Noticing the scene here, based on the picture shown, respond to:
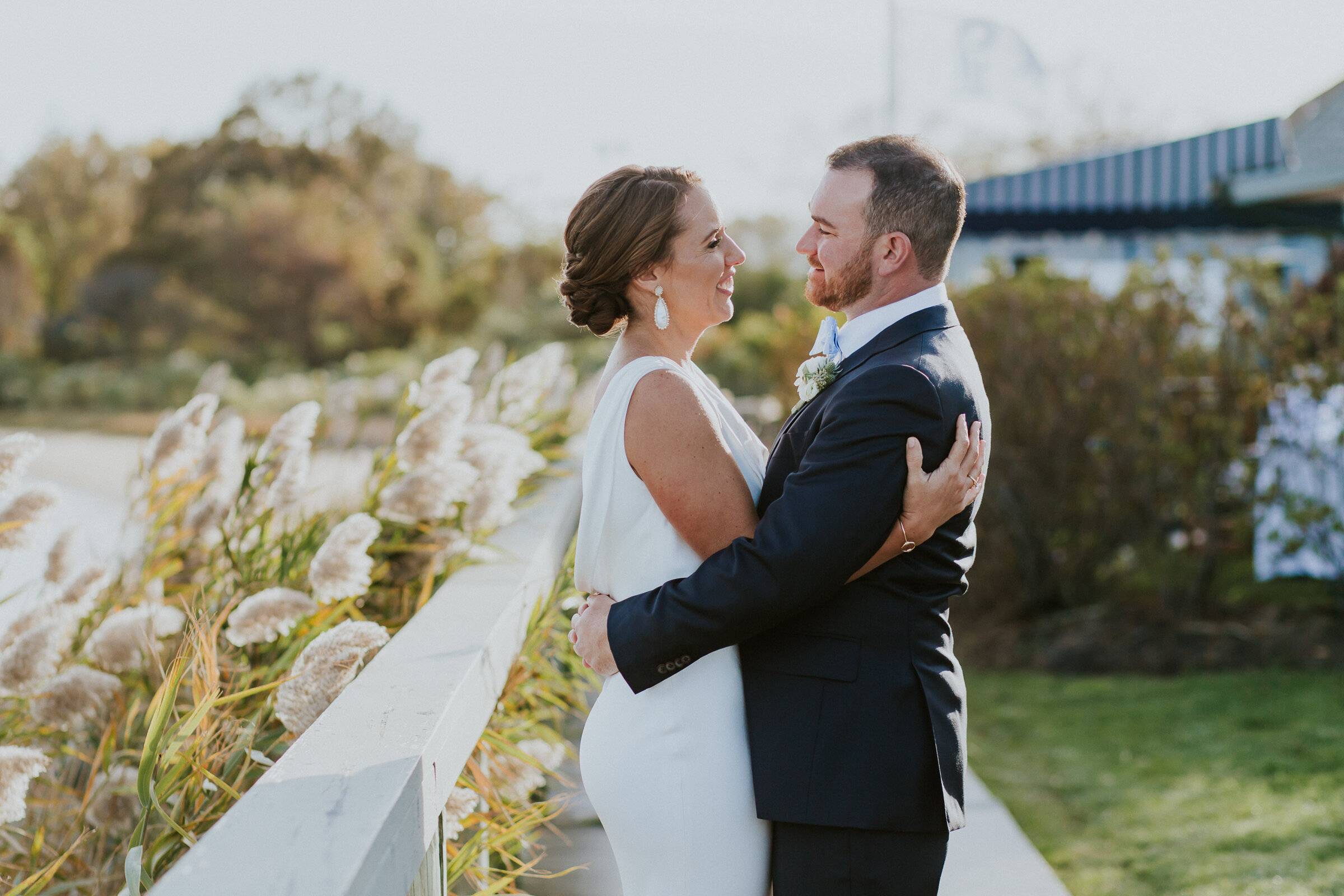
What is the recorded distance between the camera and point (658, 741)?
2.02 metres

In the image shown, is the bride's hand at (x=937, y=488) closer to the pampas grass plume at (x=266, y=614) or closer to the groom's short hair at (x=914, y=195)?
the groom's short hair at (x=914, y=195)

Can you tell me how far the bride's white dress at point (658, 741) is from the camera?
6.52ft

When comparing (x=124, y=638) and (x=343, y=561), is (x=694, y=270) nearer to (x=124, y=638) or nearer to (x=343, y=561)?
(x=343, y=561)

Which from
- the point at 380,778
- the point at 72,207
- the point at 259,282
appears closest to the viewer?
the point at 380,778

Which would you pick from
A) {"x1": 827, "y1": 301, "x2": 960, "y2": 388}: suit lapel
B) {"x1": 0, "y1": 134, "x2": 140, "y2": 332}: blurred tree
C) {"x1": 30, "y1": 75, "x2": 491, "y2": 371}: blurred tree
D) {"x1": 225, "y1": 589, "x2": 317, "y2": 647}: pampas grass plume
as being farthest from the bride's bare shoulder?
{"x1": 0, "y1": 134, "x2": 140, "y2": 332}: blurred tree

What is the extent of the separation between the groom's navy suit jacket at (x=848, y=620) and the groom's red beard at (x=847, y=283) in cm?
16

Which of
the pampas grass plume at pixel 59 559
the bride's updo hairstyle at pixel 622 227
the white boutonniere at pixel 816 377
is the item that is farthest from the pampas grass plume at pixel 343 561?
the white boutonniere at pixel 816 377

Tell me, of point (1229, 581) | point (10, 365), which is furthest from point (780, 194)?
point (1229, 581)

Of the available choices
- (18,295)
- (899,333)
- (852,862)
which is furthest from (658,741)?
(18,295)

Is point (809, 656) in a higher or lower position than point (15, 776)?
higher

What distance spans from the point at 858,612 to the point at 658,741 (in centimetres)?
44

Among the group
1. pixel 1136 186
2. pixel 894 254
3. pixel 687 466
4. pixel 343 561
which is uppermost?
pixel 1136 186

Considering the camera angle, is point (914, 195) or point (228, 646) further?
point (228, 646)

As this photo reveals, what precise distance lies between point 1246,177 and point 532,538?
965 centimetres
